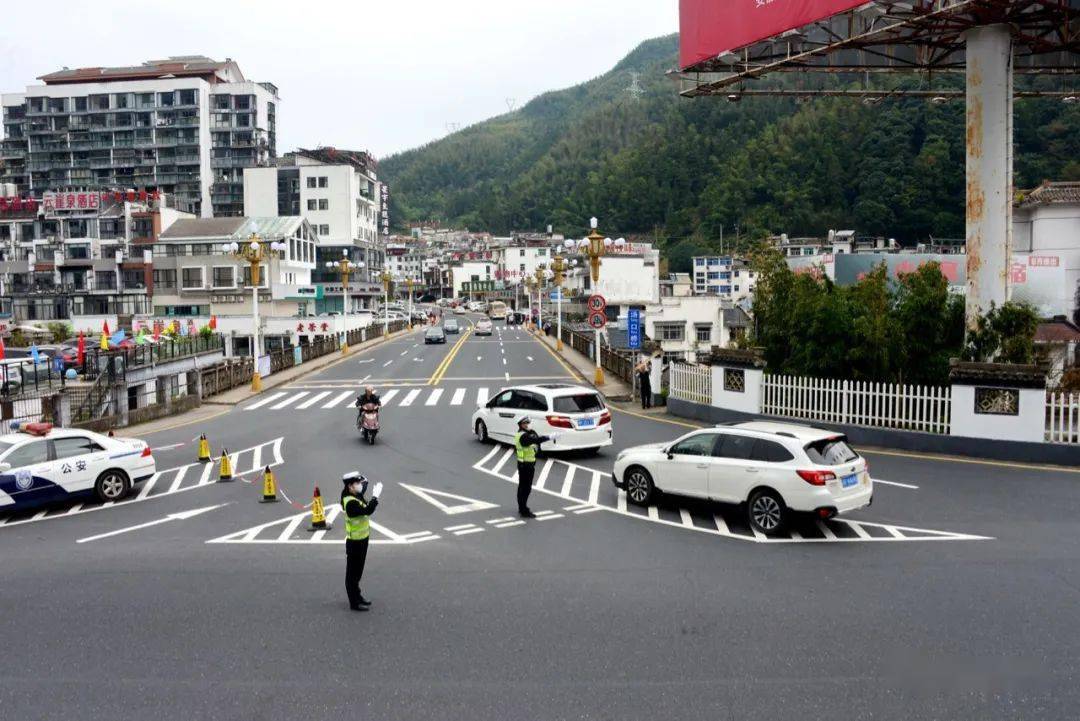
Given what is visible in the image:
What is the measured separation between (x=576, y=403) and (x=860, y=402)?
688cm

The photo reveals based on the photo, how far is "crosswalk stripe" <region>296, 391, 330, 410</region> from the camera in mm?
31402

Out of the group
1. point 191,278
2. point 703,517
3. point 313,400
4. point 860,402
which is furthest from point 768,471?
point 191,278

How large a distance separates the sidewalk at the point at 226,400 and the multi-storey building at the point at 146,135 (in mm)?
72054

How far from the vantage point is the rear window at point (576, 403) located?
1980cm

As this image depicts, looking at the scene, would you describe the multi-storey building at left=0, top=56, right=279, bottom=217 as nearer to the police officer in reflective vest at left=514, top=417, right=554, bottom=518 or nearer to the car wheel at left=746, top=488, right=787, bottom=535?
the police officer in reflective vest at left=514, top=417, right=554, bottom=518

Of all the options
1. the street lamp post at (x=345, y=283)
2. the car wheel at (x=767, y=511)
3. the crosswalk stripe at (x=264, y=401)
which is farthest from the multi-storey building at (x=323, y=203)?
the car wheel at (x=767, y=511)

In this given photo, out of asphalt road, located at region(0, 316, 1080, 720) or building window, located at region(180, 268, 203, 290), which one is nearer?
asphalt road, located at region(0, 316, 1080, 720)

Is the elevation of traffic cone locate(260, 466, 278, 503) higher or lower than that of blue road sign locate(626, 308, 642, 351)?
lower

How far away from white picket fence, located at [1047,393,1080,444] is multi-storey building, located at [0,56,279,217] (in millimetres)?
109665

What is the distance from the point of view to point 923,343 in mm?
22609

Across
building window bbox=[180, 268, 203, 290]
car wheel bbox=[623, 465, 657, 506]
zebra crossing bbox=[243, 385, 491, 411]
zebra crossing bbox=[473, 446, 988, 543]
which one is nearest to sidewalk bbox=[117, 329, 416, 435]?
zebra crossing bbox=[243, 385, 491, 411]

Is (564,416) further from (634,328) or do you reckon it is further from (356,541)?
(634,328)

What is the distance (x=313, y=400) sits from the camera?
33125 mm

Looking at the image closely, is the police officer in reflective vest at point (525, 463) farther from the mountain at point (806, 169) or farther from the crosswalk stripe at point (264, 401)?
the mountain at point (806, 169)
